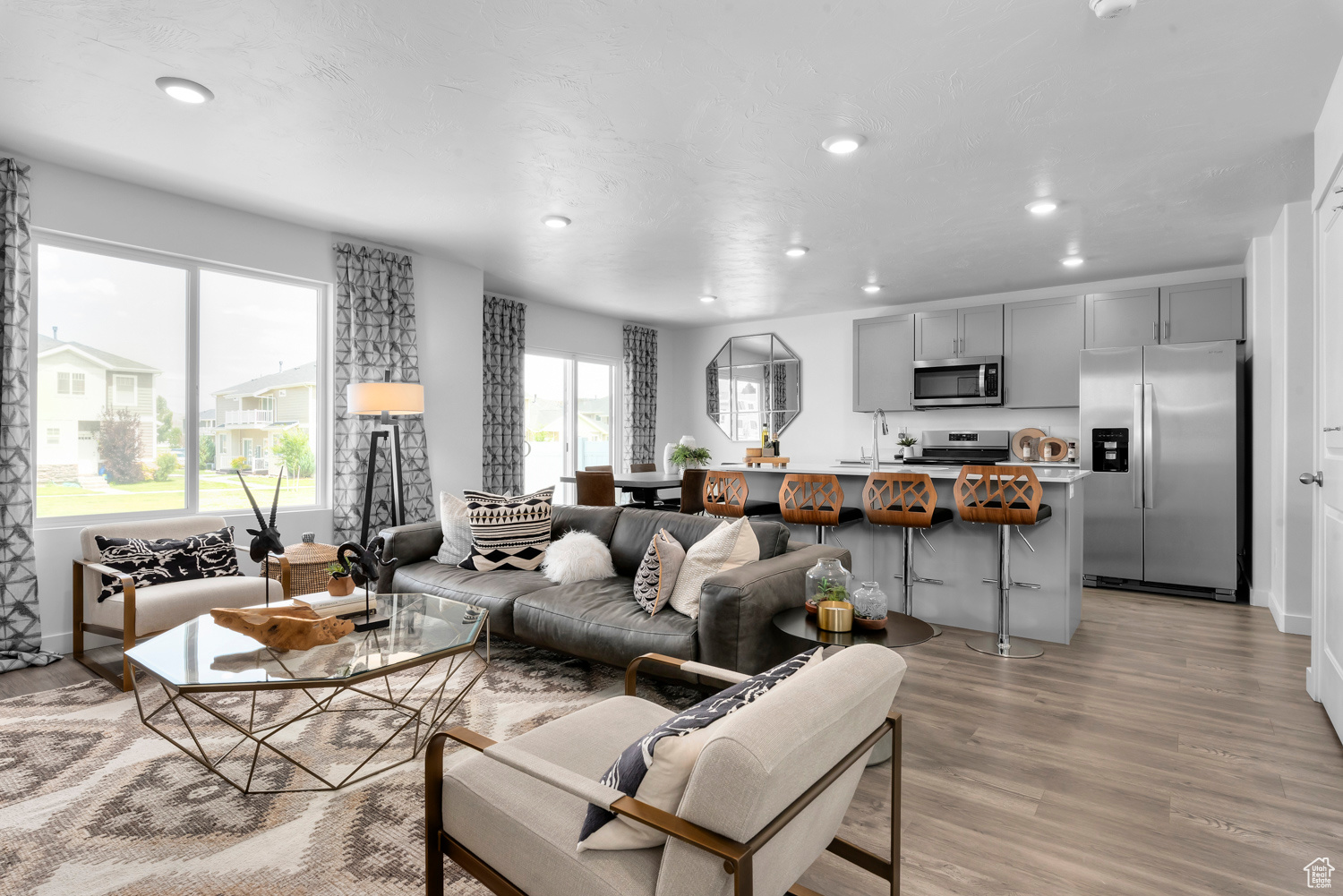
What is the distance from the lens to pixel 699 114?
299 cm

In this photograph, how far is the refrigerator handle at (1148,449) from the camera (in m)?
5.29

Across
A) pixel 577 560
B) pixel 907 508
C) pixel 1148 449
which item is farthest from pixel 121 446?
pixel 1148 449

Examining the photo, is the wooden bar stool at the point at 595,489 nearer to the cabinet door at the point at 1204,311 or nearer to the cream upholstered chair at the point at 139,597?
the cream upholstered chair at the point at 139,597

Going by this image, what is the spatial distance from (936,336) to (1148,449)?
2014mm

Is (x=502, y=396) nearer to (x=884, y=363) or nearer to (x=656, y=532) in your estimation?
(x=656, y=532)

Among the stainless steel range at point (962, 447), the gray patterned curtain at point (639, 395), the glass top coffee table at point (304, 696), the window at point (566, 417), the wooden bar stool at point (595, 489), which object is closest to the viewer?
the glass top coffee table at point (304, 696)

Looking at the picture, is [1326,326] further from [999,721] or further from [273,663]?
[273,663]

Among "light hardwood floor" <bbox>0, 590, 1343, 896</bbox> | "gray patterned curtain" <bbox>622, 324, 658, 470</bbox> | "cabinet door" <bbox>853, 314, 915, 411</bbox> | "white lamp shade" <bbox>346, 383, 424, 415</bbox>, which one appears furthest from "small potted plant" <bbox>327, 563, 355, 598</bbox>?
"cabinet door" <bbox>853, 314, 915, 411</bbox>

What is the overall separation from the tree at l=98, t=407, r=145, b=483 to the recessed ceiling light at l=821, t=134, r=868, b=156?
4057mm

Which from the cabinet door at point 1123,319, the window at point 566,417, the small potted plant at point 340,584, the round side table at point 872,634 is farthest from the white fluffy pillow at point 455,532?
the cabinet door at point 1123,319

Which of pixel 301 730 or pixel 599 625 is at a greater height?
pixel 599 625

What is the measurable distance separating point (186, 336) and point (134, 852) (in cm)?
331

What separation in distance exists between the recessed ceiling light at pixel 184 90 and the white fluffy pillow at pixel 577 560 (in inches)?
96.3

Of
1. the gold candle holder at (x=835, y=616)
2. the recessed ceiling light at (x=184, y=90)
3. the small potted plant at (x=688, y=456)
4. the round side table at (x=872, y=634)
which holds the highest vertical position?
the recessed ceiling light at (x=184, y=90)
